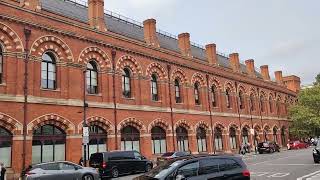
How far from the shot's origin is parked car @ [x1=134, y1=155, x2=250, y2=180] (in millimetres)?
10773

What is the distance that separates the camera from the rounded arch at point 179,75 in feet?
128

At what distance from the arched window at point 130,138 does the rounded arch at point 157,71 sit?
5749mm

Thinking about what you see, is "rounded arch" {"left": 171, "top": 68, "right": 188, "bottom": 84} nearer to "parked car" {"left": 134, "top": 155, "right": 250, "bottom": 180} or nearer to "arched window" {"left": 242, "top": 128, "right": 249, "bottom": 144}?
"arched window" {"left": 242, "top": 128, "right": 249, "bottom": 144}

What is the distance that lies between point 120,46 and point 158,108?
7.20 meters

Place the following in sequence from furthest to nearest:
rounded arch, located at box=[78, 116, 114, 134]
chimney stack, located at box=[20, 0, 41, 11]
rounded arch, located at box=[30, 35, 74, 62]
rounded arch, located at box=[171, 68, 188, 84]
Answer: rounded arch, located at box=[171, 68, 188, 84]
rounded arch, located at box=[78, 116, 114, 134]
chimney stack, located at box=[20, 0, 41, 11]
rounded arch, located at box=[30, 35, 74, 62]

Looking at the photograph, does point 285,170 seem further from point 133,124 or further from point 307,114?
point 307,114

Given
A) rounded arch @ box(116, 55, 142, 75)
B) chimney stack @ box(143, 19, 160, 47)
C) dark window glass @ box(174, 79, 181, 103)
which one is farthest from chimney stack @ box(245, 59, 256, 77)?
rounded arch @ box(116, 55, 142, 75)

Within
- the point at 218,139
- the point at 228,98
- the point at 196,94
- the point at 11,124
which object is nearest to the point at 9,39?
the point at 11,124

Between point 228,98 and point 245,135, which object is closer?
point 228,98

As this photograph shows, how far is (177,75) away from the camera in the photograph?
39.8 m

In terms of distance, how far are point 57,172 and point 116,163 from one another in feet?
19.8

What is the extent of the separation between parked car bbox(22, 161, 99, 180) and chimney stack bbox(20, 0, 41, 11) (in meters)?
12.5

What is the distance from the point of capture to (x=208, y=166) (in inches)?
452

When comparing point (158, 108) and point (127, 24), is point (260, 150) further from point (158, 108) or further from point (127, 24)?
point (127, 24)
